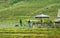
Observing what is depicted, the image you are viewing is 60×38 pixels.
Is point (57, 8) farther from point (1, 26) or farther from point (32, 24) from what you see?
point (1, 26)

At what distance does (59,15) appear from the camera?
657 inches

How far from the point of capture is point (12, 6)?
17.1 metres

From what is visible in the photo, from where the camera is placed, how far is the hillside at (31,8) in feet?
55.0

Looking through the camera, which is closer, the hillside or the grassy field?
the grassy field

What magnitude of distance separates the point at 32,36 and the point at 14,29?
41.9 inches

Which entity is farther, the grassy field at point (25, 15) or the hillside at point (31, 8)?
the hillside at point (31, 8)

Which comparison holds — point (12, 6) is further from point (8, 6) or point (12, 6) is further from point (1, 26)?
point (1, 26)

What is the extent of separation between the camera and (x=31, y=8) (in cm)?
1686

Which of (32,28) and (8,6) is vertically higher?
(8,6)

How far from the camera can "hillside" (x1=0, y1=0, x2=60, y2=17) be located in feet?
55.0

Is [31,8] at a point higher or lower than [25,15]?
higher

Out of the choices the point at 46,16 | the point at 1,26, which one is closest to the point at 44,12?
the point at 46,16

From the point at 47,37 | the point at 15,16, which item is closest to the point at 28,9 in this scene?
the point at 15,16

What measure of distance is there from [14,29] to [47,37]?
1864 millimetres
